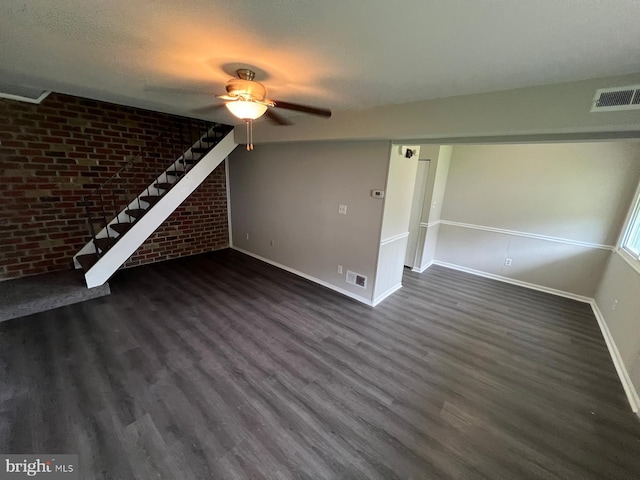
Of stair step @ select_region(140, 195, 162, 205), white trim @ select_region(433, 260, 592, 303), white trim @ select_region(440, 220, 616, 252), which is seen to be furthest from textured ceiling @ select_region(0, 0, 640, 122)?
white trim @ select_region(433, 260, 592, 303)

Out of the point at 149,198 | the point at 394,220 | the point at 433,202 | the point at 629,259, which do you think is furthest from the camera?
the point at 433,202

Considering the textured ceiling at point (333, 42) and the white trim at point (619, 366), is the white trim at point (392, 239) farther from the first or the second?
the white trim at point (619, 366)

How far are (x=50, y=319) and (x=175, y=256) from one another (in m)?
1.98

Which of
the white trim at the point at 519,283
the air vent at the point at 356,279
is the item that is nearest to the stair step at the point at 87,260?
the air vent at the point at 356,279

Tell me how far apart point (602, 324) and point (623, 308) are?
1.81 feet

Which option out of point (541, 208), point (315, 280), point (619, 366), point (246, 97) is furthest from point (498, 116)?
point (315, 280)

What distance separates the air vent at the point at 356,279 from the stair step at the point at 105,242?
308 cm

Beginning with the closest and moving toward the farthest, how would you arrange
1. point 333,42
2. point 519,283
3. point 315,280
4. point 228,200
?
point 333,42
point 315,280
point 519,283
point 228,200

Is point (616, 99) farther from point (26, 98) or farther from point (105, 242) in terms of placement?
point (26, 98)

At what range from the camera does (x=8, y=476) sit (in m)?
1.34

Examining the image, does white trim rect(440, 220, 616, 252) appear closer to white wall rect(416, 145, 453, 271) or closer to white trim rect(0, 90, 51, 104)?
white wall rect(416, 145, 453, 271)

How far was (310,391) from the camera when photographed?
195cm

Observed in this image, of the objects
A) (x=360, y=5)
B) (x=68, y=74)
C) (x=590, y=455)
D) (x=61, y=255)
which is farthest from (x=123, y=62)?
(x=590, y=455)

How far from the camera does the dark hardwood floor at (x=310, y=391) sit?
150cm
